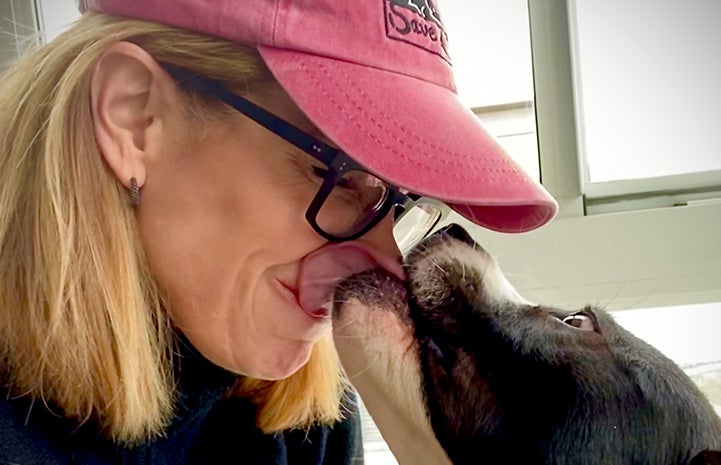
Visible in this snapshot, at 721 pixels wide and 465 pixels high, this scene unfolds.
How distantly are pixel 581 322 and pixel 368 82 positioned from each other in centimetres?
43

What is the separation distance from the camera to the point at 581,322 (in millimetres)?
907

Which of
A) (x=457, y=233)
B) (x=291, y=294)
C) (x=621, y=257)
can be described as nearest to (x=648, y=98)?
(x=621, y=257)

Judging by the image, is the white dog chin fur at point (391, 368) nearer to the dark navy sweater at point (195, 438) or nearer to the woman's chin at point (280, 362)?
the woman's chin at point (280, 362)

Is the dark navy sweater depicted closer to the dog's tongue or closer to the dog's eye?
the dog's tongue

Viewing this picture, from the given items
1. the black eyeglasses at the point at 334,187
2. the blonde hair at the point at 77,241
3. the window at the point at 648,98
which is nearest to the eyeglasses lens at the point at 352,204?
the black eyeglasses at the point at 334,187

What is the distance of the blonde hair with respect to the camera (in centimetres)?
71

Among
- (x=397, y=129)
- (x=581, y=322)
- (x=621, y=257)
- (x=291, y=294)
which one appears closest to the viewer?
(x=397, y=129)

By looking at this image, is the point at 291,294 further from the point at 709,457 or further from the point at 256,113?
the point at 709,457

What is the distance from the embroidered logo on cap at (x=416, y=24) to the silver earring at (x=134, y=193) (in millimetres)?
297

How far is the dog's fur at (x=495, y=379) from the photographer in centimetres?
78

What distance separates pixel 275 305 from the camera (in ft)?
2.58

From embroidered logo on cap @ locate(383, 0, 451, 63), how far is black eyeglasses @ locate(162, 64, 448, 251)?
14 cm

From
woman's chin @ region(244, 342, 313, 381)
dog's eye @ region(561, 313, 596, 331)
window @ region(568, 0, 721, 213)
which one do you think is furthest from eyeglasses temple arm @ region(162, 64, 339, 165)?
window @ region(568, 0, 721, 213)

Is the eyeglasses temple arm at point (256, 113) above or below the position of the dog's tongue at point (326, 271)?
above
